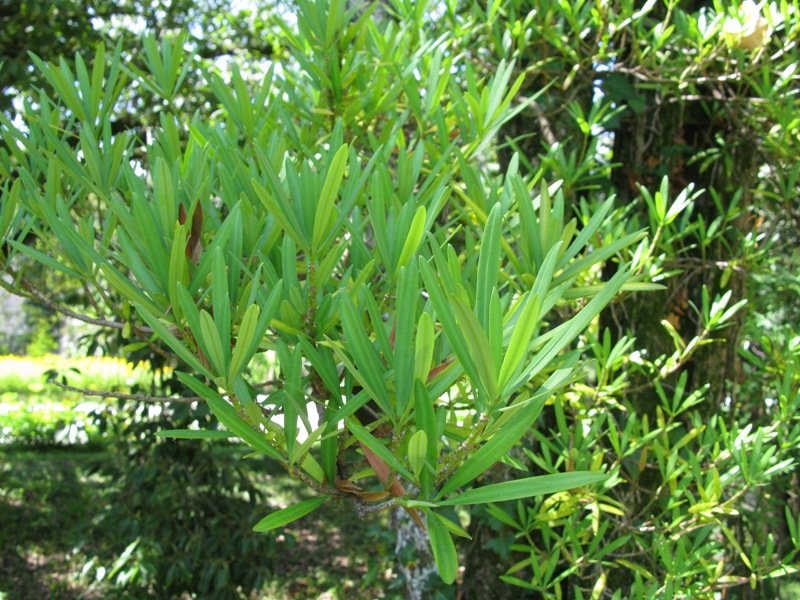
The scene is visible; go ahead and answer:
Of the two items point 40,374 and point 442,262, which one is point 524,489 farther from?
point 40,374

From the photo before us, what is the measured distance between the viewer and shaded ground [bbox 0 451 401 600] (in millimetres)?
4082

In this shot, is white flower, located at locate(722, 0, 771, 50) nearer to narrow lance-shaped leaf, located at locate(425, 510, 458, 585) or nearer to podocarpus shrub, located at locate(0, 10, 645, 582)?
podocarpus shrub, located at locate(0, 10, 645, 582)

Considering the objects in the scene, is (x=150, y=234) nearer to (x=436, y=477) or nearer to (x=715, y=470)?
(x=436, y=477)

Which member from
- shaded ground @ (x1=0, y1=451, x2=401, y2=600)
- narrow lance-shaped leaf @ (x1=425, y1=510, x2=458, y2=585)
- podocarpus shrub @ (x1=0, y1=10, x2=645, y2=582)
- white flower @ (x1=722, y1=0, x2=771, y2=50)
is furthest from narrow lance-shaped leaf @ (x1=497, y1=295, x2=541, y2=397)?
shaded ground @ (x1=0, y1=451, x2=401, y2=600)

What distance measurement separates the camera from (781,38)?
171 centimetres

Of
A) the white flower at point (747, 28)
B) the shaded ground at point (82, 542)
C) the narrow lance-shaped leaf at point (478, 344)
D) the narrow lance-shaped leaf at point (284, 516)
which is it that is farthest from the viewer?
the shaded ground at point (82, 542)

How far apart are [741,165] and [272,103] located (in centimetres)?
128

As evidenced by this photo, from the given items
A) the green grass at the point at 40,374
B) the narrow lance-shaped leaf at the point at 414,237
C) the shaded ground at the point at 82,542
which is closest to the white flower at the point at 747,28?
the narrow lance-shaped leaf at the point at 414,237

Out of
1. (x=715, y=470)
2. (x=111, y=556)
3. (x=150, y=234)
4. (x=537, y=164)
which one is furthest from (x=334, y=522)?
(x=150, y=234)

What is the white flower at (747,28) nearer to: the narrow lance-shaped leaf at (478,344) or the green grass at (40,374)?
the narrow lance-shaped leaf at (478,344)

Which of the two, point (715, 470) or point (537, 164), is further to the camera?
point (537, 164)

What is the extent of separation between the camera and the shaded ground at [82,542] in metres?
4.08

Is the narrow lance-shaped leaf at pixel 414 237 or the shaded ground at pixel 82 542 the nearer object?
the narrow lance-shaped leaf at pixel 414 237

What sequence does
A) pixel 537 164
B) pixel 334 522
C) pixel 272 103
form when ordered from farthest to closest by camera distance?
pixel 334 522 < pixel 537 164 < pixel 272 103
